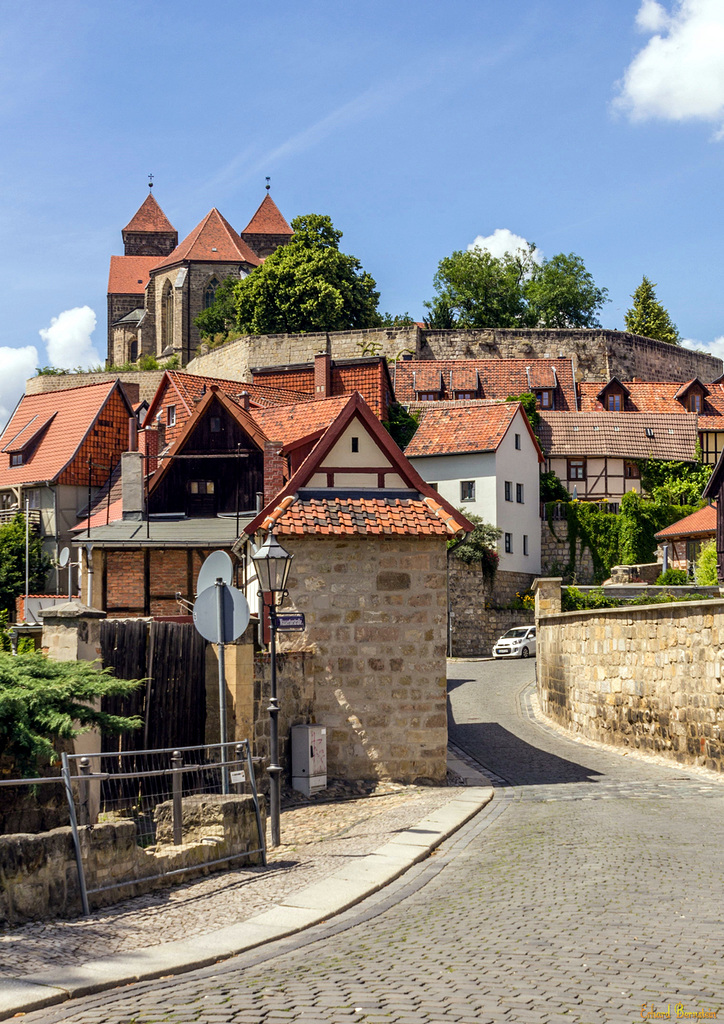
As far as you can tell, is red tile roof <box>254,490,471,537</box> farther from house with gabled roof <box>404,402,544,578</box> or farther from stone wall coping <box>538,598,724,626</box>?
house with gabled roof <box>404,402,544,578</box>

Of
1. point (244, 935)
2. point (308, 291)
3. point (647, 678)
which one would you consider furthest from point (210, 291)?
point (244, 935)

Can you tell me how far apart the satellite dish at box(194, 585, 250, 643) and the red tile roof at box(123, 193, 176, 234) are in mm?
123765

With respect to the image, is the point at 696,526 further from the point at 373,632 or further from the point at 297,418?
the point at 373,632

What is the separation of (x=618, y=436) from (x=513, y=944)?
51352mm

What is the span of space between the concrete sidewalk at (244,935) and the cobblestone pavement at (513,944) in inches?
5.4

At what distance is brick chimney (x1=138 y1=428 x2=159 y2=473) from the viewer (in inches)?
1508

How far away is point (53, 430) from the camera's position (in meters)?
49.3

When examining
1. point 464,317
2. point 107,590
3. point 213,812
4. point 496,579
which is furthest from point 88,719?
point 464,317

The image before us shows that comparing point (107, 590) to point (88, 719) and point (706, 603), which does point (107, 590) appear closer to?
point (706, 603)

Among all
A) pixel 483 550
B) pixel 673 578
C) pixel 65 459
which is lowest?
pixel 673 578

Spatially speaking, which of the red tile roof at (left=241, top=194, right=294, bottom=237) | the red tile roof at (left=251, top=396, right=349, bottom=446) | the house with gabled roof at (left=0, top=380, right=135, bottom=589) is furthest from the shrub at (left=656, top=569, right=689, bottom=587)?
the red tile roof at (left=241, top=194, right=294, bottom=237)

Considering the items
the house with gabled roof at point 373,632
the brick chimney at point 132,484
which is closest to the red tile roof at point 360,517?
the house with gabled roof at point 373,632

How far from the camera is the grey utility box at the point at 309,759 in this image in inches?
614

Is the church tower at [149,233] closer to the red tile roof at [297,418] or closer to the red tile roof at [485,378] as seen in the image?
the red tile roof at [485,378]
